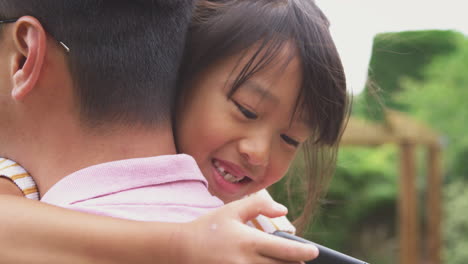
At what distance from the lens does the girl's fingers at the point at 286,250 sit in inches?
40.6

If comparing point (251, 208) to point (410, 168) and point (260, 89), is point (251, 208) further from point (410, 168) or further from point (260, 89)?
point (410, 168)

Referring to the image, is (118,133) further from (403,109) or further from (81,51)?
(403,109)

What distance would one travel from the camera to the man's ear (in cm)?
134

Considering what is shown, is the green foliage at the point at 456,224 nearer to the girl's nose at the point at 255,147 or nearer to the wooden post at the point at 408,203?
the wooden post at the point at 408,203

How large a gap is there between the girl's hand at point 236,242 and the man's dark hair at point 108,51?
38cm

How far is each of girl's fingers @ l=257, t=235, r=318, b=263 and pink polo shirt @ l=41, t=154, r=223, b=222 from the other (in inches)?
11.2

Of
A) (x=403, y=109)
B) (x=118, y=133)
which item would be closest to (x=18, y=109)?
(x=118, y=133)

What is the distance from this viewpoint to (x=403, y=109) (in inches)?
383

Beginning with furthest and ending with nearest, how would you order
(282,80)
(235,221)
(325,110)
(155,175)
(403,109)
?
(403,109)
(325,110)
(282,80)
(155,175)
(235,221)

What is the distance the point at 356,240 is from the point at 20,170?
366 inches

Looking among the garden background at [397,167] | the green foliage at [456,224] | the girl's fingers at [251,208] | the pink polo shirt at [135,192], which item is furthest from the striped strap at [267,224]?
the green foliage at [456,224]

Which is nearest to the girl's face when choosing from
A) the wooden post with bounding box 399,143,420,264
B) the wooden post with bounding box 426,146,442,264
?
the wooden post with bounding box 399,143,420,264

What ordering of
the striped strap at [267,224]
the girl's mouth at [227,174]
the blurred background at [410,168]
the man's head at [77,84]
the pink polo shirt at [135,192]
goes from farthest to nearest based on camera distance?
the blurred background at [410,168]
the girl's mouth at [227,174]
the striped strap at [267,224]
the man's head at [77,84]
the pink polo shirt at [135,192]

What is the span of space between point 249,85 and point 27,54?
0.64m
